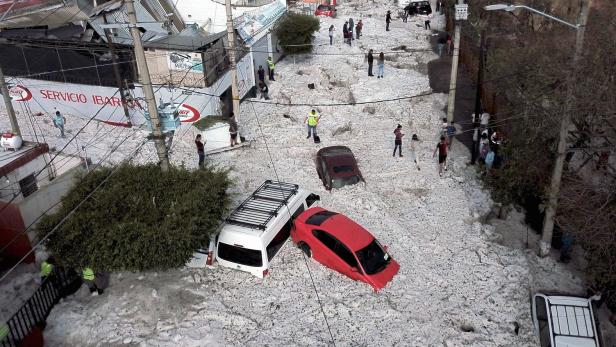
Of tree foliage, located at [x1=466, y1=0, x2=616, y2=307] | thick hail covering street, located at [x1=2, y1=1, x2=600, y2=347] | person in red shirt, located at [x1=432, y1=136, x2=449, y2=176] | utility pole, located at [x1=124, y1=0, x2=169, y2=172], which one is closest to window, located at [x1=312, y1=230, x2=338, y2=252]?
thick hail covering street, located at [x1=2, y1=1, x2=600, y2=347]

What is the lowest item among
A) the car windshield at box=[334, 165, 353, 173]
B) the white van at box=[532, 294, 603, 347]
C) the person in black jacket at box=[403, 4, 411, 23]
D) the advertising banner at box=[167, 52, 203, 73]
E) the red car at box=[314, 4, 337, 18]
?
the white van at box=[532, 294, 603, 347]

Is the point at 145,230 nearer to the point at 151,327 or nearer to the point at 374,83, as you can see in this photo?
the point at 151,327

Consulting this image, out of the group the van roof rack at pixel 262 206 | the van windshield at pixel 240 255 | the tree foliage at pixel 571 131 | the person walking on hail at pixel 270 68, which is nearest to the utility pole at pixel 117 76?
the person walking on hail at pixel 270 68

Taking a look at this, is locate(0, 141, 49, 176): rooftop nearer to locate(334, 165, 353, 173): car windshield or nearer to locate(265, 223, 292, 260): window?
locate(265, 223, 292, 260): window

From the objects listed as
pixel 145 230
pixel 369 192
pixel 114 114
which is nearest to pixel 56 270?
pixel 145 230

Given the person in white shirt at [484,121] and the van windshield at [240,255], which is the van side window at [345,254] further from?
the person in white shirt at [484,121]

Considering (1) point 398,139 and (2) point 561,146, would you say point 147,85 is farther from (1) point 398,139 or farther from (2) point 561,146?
(2) point 561,146

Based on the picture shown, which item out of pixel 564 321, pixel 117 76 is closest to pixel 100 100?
pixel 117 76
